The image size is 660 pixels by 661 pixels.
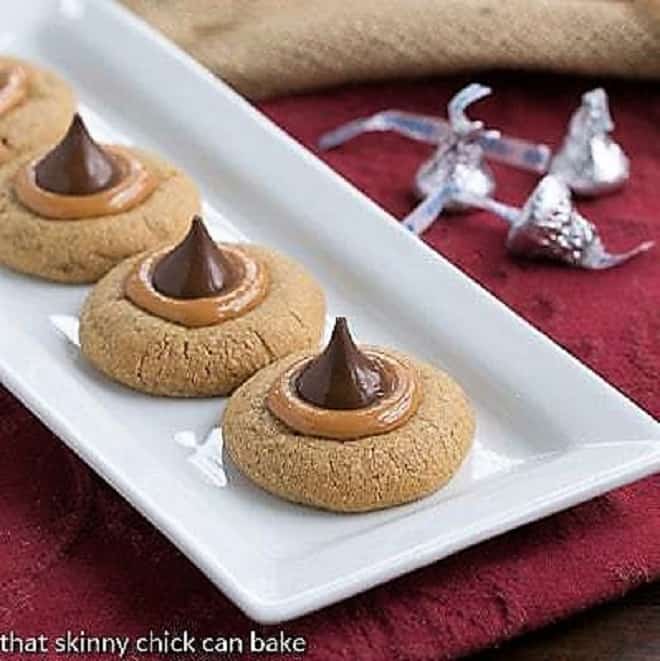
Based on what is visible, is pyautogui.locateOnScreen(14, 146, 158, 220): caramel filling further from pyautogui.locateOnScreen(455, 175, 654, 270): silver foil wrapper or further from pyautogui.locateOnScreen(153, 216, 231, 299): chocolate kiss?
pyautogui.locateOnScreen(455, 175, 654, 270): silver foil wrapper

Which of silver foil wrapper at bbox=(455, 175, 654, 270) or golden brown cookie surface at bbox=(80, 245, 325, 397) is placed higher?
golden brown cookie surface at bbox=(80, 245, 325, 397)

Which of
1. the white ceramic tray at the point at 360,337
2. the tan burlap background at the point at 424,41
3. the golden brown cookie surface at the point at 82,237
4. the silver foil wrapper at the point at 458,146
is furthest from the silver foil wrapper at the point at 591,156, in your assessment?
the golden brown cookie surface at the point at 82,237

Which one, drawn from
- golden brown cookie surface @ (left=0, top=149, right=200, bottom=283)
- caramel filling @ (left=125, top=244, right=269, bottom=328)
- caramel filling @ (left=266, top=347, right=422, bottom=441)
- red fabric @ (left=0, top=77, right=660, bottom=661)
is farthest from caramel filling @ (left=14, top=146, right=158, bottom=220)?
caramel filling @ (left=266, top=347, right=422, bottom=441)

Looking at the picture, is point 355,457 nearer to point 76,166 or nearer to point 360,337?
point 360,337

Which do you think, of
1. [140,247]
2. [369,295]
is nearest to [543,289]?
[369,295]

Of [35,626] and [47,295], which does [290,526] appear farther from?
[47,295]
